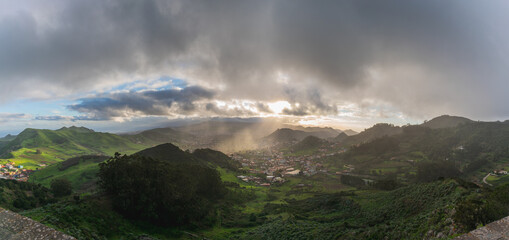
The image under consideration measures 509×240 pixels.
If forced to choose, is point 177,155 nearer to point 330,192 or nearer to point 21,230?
point 330,192

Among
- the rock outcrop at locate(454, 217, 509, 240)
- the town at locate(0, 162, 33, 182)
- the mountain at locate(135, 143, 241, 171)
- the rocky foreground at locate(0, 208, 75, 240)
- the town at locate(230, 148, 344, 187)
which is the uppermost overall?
the rock outcrop at locate(454, 217, 509, 240)

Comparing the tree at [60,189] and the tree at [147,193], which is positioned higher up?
the tree at [147,193]

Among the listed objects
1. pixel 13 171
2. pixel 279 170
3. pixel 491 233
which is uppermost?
pixel 491 233

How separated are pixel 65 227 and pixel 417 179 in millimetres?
119310

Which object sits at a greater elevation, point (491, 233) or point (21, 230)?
point (491, 233)

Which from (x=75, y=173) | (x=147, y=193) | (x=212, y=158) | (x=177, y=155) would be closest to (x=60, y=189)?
(x=147, y=193)

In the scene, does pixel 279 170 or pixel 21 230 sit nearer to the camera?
pixel 21 230

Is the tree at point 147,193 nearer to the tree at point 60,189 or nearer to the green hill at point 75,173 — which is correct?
the tree at point 60,189

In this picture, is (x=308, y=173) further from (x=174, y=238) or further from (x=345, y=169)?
(x=174, y=238)

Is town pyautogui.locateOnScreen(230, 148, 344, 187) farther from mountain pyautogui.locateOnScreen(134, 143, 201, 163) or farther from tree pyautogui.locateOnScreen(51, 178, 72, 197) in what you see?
tree pyautogui.locateOnScreen(51, 178, 72, 197)

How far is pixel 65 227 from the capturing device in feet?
60.2

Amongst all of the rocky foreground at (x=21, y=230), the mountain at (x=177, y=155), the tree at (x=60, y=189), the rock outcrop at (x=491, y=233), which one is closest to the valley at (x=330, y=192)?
the mountain at (x=177, y=155)

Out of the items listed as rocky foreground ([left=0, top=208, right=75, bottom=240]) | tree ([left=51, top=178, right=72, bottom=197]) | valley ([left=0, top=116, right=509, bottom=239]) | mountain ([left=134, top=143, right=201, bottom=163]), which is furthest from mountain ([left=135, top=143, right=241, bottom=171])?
rocky foreground ([left=0, top=208, right=75, bottom=240])

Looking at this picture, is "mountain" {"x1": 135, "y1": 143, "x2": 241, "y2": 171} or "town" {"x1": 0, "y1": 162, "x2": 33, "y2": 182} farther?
"town" {"x1": 0, "y1": 162, "x2": 33, "y2": 182}
